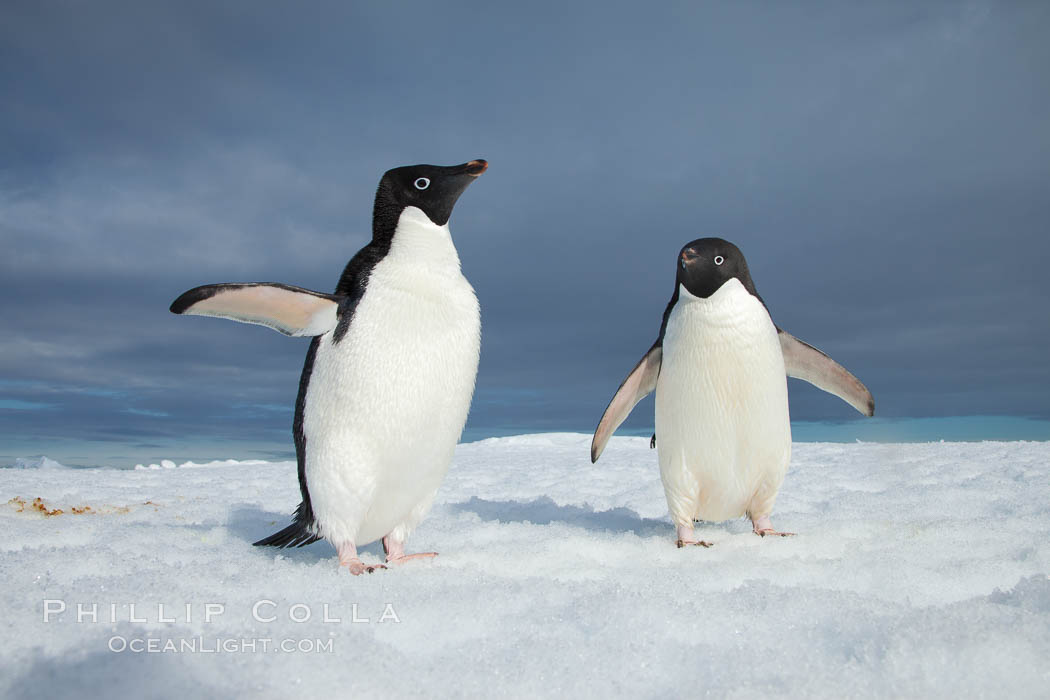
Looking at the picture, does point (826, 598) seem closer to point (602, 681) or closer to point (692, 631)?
point (692, 631)

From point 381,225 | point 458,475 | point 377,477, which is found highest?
point 381,225

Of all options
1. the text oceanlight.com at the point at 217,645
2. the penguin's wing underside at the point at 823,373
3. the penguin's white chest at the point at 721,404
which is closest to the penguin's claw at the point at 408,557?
the text oceanlight.com at the point at 217,645

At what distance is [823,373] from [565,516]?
1774 mm

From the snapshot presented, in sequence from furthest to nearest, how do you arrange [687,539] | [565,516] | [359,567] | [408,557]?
[565,516], [687,539], [408,557], [359,567]

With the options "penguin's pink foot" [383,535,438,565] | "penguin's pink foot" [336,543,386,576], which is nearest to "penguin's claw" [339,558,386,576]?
"penguin's pink foot" [336,543,386,576]

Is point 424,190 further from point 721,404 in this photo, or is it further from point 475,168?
point 721,404

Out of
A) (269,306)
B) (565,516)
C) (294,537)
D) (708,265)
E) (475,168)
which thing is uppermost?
(475,168)

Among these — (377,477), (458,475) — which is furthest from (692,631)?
(458,475)

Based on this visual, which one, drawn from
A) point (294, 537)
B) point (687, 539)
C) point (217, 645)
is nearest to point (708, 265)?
point (687, 539)

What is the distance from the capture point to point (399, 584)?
8.10ft

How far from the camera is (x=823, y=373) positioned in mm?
4164

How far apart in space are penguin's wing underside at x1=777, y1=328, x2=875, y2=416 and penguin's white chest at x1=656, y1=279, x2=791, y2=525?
52cm

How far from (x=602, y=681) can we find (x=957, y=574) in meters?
1.71

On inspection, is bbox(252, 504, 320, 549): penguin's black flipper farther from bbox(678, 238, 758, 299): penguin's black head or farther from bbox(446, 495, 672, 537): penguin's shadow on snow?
bbox(678, 238, 758, 299): penguin's black head
